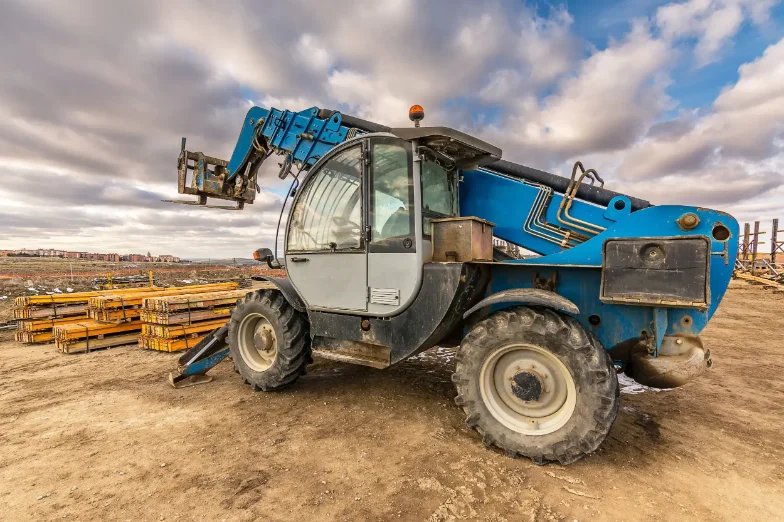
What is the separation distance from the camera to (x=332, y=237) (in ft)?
14.0

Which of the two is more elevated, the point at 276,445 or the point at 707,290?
the point at 707,290

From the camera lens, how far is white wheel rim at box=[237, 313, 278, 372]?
476 cm

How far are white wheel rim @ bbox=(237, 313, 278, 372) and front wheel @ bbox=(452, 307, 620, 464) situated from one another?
2.54m

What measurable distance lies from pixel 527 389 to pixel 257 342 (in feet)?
10.6

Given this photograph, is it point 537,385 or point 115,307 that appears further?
point 115,307

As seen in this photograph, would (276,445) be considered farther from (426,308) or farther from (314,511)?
(426,308)

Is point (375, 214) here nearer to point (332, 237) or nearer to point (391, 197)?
point (391, 197)

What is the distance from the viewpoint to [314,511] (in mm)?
2514

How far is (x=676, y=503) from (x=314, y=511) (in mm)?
2350

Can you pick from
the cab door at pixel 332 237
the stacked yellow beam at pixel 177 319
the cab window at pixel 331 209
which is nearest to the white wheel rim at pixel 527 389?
the cab door at pixel 332 237

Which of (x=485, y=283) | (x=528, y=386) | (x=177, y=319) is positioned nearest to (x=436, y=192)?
(x=485, y=283)

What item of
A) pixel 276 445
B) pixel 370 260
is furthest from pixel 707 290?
pixel 276 445

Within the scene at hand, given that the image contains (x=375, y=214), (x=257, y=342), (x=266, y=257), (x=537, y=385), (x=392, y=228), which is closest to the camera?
(x=537, y=385)

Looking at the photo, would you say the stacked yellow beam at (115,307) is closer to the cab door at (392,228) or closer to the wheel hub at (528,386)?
the cab door at (392,228)
